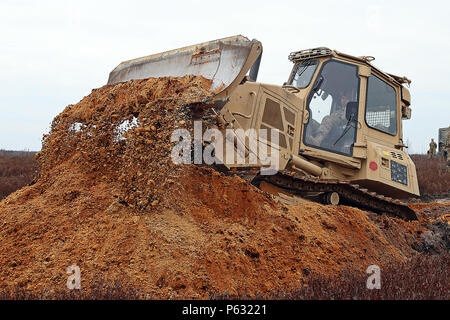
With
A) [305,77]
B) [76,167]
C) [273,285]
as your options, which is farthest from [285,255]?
[305,77]

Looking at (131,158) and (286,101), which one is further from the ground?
(286,101)

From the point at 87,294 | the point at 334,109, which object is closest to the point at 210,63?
the point at 334,109

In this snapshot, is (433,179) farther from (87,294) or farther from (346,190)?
(87,294)

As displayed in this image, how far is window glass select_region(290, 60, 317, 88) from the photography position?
741 centimetres

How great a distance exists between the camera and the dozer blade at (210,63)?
5289mm

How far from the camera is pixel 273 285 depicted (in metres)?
4.21

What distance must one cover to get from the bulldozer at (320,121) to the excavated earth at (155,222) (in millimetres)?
627

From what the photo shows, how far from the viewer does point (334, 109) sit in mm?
7547

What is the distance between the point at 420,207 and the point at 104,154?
25.4 ft

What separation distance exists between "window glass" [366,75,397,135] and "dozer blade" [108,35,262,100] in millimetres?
3292

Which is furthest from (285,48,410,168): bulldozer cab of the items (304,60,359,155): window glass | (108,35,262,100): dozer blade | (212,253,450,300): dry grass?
(212,253,450,300): dry grass

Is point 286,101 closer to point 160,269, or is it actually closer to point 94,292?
point 160,269

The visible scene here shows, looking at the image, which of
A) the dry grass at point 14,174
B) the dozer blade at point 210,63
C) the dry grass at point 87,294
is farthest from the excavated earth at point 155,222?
the dry grass at point 14,174
